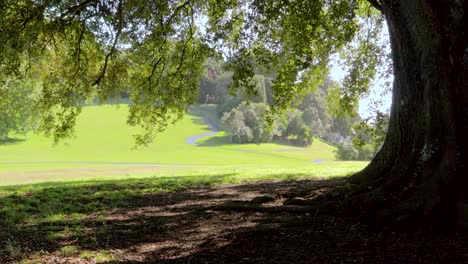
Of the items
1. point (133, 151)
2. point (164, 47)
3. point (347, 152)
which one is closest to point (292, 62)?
point (164, 47)

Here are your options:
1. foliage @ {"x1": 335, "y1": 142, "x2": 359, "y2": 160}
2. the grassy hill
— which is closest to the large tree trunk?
the grassy hill

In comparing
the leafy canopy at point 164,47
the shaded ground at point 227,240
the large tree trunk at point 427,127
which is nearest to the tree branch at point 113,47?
the leafy canopy at point 164,47

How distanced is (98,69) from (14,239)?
12562 mm

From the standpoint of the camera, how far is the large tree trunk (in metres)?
6.27

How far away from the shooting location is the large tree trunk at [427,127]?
20.6 feet

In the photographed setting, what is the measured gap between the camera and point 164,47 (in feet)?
58.0

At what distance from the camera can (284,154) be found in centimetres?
8331

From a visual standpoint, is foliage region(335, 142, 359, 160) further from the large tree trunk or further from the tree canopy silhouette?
the large tree trunk

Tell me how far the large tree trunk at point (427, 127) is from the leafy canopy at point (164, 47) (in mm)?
8234

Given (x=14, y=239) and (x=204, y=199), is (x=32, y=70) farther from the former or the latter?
(x=14, y=239)

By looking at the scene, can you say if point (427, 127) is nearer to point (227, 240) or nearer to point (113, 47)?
point (227, 240)

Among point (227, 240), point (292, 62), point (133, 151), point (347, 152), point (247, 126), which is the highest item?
point (247, 126)

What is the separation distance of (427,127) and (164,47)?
1314 centimetres

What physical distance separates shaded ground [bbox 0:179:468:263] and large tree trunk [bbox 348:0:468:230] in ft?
1.60
